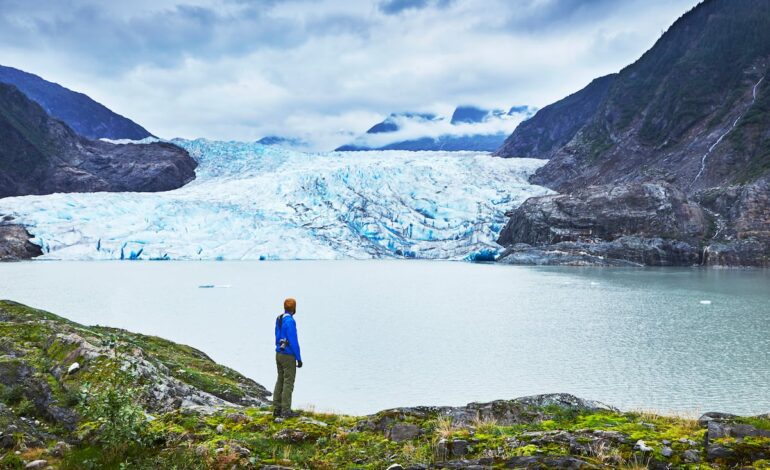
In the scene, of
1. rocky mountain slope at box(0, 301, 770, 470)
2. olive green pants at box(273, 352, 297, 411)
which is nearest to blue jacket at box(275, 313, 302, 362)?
olive green pants at box(273, 352, 297, 411)

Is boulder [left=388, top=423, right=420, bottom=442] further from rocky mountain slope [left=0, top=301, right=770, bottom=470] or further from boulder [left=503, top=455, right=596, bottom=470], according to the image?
boulder [left=503, top=455, right=596, bottom=470]

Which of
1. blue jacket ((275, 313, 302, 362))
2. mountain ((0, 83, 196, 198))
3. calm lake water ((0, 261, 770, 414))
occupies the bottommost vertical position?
calm lake water ((0, 261, 770, 414))

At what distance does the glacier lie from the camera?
84.2m

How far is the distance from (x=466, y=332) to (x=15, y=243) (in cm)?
7913

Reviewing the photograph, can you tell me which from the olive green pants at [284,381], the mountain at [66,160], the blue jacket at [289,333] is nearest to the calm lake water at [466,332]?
the olive green pants at [284,381]

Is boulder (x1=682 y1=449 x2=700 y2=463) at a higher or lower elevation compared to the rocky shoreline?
lower

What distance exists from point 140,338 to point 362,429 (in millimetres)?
12354

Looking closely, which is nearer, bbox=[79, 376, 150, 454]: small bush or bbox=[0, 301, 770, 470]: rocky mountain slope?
bbox=[0, 301, 770, 470]: rocky mountain slope

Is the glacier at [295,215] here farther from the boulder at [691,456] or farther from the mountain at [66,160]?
the boulder at [691,456]

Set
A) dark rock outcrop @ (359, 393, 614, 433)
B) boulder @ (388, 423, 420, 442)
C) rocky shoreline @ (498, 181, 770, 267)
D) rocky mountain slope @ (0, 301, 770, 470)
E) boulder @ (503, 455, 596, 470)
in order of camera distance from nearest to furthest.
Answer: boulder @ (503, 455, 596, 470)
rocky mountain slope @ (0, 301, 770, 470)
boulder @ (388, 423, 420, 442)
dark rock outcrop @ (359, 393, 614, 433)
rocky shoreline @ (498, 181, 770, 267)

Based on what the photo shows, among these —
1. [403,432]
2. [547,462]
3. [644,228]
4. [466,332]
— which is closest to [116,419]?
[403,432]

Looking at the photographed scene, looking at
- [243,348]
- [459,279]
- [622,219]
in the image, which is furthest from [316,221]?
[243,348]

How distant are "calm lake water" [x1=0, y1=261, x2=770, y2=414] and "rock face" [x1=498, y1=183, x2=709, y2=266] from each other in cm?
2653

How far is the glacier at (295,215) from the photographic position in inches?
3314
